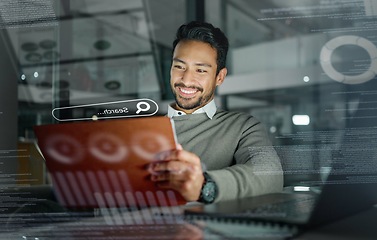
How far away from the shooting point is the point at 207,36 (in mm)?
1267

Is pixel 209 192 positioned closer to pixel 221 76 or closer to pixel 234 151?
pixel 234 151

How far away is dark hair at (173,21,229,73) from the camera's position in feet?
4.10

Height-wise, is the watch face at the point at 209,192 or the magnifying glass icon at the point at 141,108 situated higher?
the magnifying glass icon at the point at 141,108

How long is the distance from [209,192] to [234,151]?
126 mm

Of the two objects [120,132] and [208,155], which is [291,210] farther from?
[120,132]

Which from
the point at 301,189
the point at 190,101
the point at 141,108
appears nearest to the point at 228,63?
the point at 190,101

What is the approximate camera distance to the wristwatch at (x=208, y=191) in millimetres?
1197

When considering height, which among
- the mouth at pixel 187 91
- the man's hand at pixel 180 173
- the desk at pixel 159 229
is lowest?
the desk at pixel 159 229

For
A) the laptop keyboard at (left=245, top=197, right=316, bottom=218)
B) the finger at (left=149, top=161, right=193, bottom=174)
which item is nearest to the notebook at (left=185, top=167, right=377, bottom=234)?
the laptop keyboard at (left=245, top=197, right=316, bottom=218)

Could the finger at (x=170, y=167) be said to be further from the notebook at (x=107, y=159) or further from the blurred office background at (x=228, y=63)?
the blurred office background at (x=228, y=63)

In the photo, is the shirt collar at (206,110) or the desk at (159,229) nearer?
the desk at (159,229)
